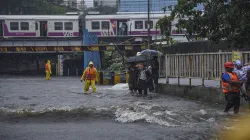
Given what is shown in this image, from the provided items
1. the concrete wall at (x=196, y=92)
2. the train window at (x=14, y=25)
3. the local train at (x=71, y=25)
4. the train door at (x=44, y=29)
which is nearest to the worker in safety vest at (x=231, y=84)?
the concrete wall at (x=196, y=92)

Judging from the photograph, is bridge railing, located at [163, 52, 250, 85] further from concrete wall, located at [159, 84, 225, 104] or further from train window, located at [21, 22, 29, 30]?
train window, located at [21, 22, 29, 30]

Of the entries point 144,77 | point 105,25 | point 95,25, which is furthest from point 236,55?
point 95,25

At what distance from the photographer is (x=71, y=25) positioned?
3912 cm

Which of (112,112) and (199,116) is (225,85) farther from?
(112,112)

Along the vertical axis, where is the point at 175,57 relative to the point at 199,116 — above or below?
above

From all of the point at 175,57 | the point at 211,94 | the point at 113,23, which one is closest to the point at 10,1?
the point at 113,23

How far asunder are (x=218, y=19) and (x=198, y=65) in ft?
12.1

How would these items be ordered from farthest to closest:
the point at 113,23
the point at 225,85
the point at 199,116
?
1. the point at 113,23
2. the point at 199,116
3. the point at 225,85

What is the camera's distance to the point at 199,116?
10859 mm

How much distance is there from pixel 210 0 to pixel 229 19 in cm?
125

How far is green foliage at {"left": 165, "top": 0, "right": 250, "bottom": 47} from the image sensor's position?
10.9m

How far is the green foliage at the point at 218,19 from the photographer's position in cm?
1090

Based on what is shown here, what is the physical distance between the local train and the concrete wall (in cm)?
2028

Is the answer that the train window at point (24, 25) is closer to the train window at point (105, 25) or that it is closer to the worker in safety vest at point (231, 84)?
the train window at point (105, 25)
